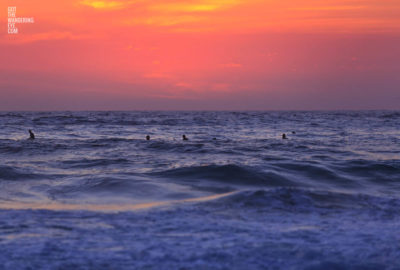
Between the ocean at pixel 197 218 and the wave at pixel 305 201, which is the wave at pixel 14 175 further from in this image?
the wave at pixel 305 201

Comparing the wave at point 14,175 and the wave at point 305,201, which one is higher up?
the wave at point 305,201

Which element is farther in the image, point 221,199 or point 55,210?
point 221,199

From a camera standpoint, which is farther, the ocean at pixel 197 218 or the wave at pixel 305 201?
the wave at pixel 305 201

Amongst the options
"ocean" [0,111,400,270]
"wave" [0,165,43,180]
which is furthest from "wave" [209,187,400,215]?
"wave" [0,165,43,180]

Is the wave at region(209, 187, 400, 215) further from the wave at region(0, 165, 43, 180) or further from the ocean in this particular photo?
the wave at region(0, 165, 43, 180)

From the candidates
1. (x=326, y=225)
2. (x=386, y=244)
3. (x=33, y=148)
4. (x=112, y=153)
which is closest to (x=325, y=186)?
(x=326, y=225)

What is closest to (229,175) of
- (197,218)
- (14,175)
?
(197,218)

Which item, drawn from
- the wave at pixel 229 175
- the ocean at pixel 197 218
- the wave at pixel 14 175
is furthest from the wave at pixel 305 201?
the wave at pixel 14 175

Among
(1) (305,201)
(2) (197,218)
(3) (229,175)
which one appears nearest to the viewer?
(2) (197,218)

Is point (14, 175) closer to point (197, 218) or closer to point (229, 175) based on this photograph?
point (229, 175)

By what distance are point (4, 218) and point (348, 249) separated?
4.28m

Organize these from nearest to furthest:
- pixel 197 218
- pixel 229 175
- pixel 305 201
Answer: pixel 197 218 < pixel 305 201 < pixel 229 175

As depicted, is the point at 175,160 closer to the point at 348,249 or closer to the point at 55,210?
the point at 55,210

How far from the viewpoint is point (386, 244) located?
4.18m
